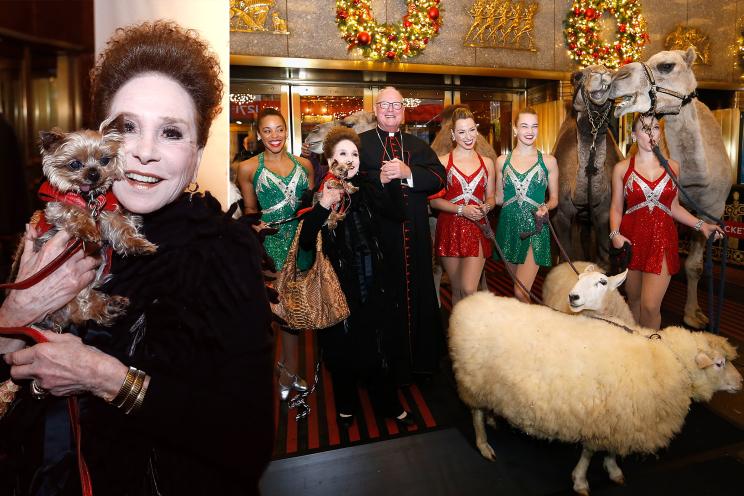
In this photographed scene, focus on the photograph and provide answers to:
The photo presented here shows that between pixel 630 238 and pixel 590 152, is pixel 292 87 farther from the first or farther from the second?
pixel 630 238

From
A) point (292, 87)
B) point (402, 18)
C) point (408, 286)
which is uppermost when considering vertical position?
point (402, 18)

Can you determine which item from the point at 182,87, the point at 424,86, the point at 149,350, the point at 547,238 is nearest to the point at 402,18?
the point at 424,86

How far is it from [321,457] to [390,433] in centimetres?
54

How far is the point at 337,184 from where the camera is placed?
276cm

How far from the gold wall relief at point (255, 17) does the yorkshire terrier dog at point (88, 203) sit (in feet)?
20.9

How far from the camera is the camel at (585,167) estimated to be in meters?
4.32

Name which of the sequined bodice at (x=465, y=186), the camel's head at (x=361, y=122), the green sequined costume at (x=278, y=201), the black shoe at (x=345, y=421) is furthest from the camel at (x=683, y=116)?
the black shoe at (x=345, y=421)

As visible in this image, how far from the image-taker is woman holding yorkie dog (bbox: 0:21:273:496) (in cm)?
106

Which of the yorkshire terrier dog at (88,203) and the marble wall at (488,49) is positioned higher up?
the marble wall at (488,49)

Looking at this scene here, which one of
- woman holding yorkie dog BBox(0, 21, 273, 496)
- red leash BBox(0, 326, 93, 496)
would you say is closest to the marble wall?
woman holding yorkie dog BBox(0, 21, 273, 496)

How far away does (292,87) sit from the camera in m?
8.02

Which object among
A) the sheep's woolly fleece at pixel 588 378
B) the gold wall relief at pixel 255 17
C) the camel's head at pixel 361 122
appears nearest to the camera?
the sheep's woolly fleece at pixel 588 378

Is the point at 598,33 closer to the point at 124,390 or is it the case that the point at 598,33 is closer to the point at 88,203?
the point at 88,203

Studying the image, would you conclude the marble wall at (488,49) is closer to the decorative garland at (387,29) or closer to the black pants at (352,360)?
the decorative garland at (387,29)
